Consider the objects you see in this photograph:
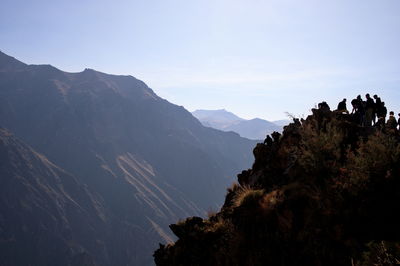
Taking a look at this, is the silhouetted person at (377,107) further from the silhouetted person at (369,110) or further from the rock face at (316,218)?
the rock face at (316,218)

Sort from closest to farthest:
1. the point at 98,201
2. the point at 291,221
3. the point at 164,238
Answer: the point at 291,221
the point at 164,238
the point at 98,201

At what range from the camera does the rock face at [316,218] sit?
9539 mm

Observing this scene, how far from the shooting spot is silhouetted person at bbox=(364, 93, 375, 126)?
1661 centimetres

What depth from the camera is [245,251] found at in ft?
36.3

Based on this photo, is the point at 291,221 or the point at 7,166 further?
the point at 7,166

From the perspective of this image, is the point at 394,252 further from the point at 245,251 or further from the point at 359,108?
the point at 359,108

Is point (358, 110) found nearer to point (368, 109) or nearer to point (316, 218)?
point (368, 109)

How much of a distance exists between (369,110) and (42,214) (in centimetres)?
13709

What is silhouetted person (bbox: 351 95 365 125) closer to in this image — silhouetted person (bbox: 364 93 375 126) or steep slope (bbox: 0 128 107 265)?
silhouetted person (bbox: 364 93 375 126)

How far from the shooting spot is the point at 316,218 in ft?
33.8

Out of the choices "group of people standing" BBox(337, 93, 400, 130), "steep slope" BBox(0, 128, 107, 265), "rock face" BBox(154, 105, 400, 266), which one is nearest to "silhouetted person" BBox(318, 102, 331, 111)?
"group of people standing" BBox(337, 93, 400, 130)

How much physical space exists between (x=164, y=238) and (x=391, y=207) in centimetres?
13672

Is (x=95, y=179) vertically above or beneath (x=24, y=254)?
above

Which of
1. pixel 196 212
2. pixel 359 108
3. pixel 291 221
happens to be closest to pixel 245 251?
pixel 291 221
